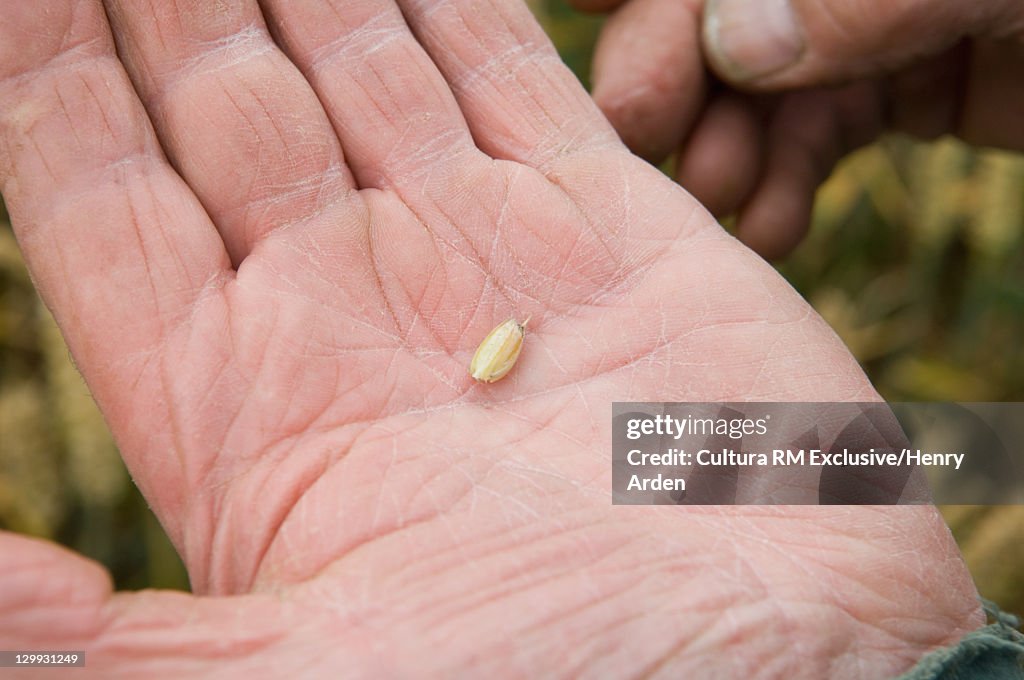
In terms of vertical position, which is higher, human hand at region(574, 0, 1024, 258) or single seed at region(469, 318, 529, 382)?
human hand at region(574, 0, 1024, 258)

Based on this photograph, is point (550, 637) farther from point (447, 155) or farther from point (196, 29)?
point (196, 29)

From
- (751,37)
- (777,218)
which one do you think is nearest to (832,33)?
(751,37)

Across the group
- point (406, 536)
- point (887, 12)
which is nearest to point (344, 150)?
point (406, 536)

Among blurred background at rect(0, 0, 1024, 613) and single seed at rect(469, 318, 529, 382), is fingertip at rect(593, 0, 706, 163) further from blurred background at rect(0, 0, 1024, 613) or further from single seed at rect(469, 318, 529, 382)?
single seed at rect(469, 318, 529, 382)

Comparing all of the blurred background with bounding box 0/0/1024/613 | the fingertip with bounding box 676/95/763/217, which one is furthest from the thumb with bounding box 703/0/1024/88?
the blurred background with bounding box 0/0/1024/613

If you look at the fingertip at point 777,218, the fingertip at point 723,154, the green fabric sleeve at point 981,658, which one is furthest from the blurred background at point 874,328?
the green fabric sleeve at point 981,658

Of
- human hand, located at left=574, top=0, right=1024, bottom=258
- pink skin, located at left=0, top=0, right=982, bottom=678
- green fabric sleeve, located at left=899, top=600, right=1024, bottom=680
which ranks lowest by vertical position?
green fabric sleeve, located at left=899, top=600, right=1024, bottom=680
